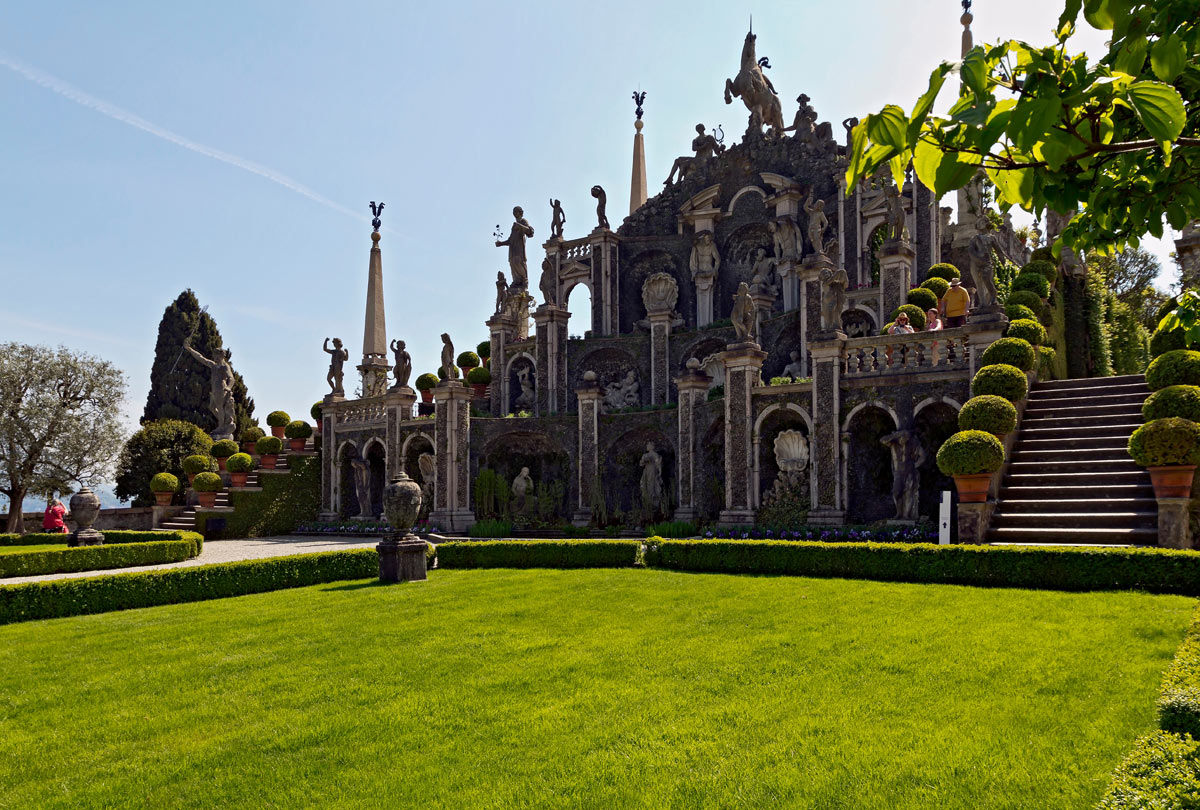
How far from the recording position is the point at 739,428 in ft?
82.2

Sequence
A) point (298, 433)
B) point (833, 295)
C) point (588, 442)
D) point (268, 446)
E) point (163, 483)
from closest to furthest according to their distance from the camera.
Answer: point (833, 295)
point (588, 442)
point (163, 483)
point (268, 446)
point (298, 433)

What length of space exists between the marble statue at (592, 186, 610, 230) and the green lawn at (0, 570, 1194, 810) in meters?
31.1

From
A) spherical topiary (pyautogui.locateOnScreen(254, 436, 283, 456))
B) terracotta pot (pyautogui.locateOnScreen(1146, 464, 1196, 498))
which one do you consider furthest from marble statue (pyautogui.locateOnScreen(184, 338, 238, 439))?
terracotta pot (pyautogui.locateOnScreen(1146, 464, 1196, 498))

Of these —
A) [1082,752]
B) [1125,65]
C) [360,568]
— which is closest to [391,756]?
[1082,752]

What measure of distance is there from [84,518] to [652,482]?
16.2 metres

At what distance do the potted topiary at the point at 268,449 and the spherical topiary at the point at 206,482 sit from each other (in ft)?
9.08

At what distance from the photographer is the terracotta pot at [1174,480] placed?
1459cm

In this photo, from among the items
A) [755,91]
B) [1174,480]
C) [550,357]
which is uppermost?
[755,91]

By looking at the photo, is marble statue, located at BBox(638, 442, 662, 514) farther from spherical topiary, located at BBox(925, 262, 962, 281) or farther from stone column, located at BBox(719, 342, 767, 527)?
spherical topiary, located at BBox(925, 262, 962, 281)

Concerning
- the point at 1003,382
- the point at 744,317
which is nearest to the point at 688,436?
the point at 744,317

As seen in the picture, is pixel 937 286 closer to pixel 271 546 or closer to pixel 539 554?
pixel 539 554

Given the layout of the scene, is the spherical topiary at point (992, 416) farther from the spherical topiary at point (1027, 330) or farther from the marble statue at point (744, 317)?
the marble statue at point (744, 317)

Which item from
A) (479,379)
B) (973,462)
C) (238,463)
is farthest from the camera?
(479,379)

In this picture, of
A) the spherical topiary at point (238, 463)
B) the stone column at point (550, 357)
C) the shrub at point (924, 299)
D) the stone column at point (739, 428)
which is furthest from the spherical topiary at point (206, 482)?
the shrub at point (924, 299)
